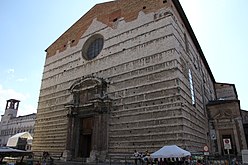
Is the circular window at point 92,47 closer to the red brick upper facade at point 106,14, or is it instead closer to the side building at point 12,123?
the red brick upper facade at point 106,14

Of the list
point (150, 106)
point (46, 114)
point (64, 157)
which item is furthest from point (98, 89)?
point (46, 114)

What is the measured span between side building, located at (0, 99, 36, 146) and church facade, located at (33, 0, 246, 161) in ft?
94.2

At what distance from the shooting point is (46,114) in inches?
759

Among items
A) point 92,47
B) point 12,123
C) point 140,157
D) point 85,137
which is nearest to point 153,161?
point 140,157

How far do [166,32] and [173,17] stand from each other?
1489 mm

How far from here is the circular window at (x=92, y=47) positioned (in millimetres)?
17548

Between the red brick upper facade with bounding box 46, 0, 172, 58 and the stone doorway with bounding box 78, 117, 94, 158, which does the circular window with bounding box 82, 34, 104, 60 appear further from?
the stone doorway with bounding box 78, 117, 94, 158

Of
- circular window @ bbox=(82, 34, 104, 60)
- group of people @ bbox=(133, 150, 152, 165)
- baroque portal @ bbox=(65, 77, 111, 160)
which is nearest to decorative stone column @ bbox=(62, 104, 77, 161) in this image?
baroque portal @ bbox=(65, 77, 111, 160)

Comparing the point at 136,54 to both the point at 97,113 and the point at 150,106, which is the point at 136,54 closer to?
the point at 150,106

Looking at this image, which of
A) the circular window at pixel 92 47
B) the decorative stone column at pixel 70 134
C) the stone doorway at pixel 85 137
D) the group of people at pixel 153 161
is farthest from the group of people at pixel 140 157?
the circular window at pixel 92 47

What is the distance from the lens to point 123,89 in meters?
14.0

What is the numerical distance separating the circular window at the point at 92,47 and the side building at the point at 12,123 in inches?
1275

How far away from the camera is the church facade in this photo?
11969mm

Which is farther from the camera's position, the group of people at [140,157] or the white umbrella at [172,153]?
the group of people at [140,157]
